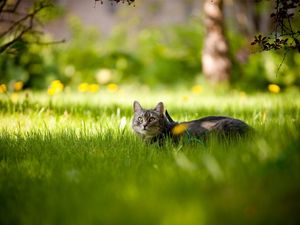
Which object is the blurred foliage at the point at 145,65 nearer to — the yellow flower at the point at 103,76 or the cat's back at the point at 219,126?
the yellow flower at the point at 103,76

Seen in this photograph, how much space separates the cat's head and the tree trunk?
5.43 metres

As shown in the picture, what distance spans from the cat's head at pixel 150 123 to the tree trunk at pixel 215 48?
5427 millimetres

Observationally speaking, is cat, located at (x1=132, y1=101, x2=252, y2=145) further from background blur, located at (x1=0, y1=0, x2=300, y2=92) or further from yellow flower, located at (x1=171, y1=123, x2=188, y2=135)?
background blur, located at (x1=0, y1=0, x2=300, y2=92)

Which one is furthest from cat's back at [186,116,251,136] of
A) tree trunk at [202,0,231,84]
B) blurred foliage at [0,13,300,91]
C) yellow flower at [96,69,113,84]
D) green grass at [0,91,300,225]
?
yellow flower at [96,69,113,84]

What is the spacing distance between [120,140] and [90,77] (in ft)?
26.1

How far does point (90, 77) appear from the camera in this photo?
1252cm

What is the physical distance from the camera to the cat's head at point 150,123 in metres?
5.22

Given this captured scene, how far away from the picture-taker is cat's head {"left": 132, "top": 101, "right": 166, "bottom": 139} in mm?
5221

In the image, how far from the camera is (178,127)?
195 inches

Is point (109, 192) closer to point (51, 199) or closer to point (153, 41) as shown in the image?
point (51, 199)

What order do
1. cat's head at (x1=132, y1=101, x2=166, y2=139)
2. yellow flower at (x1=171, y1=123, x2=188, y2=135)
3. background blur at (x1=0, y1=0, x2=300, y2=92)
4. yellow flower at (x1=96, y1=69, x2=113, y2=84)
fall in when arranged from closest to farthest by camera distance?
yellow flower at (x1=171, y1=123, x2=188, y2=135) → cat's head at (x1=132, y1=101, x2=166, y2=139) → background blur at (x1=0, y1=0, x2=300, y2=92) → yellow flower at (x1=96, y1=69, x2=113, y2=84)

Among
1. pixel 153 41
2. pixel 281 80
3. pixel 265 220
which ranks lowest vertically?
pixel 265 220

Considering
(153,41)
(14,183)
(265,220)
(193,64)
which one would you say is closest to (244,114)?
(14,183)

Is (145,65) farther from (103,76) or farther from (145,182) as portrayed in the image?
(145,182)
